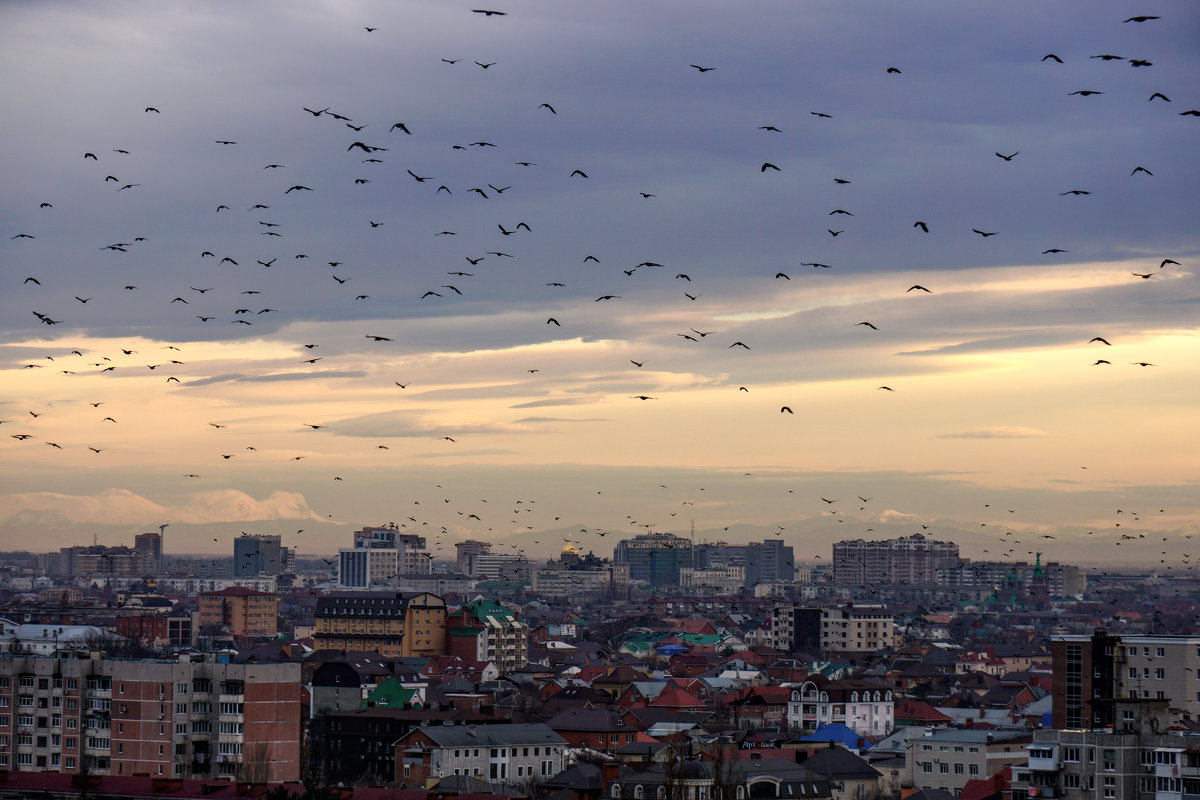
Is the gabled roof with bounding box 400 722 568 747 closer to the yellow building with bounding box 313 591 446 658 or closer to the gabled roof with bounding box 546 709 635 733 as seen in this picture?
the gabled roof with bounding box 546 709 635 733

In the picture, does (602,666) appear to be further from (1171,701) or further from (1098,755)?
(1098,755)

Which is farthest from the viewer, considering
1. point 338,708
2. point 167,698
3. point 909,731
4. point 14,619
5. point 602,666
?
point 14,619

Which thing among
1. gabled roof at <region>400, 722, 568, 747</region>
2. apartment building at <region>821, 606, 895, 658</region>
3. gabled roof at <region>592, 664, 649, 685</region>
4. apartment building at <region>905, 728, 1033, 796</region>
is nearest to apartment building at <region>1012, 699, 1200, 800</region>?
apartment building at <region>905, 728, 1033, 796</region>

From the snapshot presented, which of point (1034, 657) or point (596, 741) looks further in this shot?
point (1034, 657)

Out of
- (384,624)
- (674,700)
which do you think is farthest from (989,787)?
(384,624)

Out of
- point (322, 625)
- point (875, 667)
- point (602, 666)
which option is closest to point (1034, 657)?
point (875, 667)

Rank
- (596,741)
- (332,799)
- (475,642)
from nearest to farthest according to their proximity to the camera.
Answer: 1. (332,799)
2. (596,741)
3. (475,642)

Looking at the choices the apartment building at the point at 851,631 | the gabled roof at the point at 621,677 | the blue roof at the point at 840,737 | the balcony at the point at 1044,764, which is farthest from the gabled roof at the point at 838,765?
the apartment building at the point at 851,631
